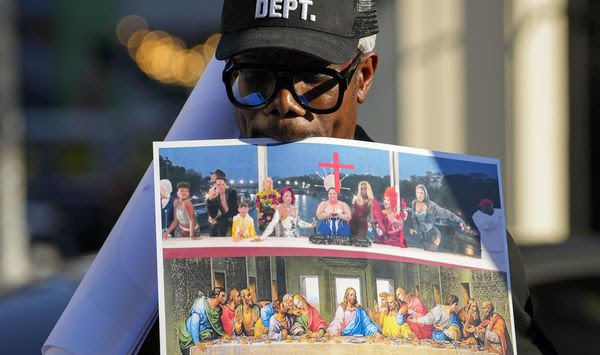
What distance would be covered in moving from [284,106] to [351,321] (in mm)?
376

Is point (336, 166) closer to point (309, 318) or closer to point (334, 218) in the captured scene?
point (334, 218)

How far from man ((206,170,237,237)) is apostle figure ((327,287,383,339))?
0.72 feet

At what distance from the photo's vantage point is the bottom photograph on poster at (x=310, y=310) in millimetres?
1779

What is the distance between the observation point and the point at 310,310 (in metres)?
1.80

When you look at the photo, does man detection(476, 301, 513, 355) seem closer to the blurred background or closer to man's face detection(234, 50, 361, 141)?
man's face detection(234, 50, 361, 141)

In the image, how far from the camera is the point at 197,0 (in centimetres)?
2166

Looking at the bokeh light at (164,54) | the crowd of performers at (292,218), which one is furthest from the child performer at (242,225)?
the bokeh light at (164,54)

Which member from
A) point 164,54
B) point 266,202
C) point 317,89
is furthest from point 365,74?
point 164,54

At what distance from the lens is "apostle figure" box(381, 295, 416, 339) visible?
1.83m

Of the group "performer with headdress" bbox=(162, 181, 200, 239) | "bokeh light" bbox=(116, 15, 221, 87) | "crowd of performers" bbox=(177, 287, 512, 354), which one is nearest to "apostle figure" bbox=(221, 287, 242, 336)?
"crowd of performers" bbox=(177, 287, 512, 354)

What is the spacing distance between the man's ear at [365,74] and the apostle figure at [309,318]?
44 cm

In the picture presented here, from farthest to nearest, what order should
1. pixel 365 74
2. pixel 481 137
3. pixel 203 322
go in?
pixel 481 137
pixel 365 74
pixel 203 322

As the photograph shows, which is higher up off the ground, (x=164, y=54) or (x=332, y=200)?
(x=164, y=54)

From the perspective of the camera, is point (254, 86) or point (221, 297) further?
point (254, 86)
